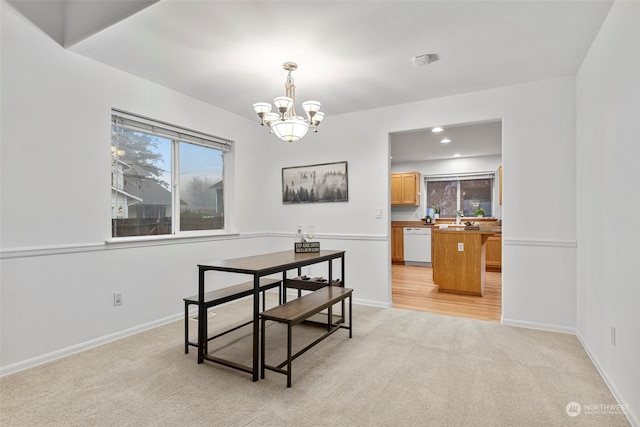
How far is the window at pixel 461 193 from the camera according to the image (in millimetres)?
7543

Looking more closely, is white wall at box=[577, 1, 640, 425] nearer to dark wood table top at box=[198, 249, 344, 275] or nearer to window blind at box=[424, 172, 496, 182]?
dark wood table top at box=[198, 249, 344, 275]

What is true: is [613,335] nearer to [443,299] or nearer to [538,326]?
[538,326]

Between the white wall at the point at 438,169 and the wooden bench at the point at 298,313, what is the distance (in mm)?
5432

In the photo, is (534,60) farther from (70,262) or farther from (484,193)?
(484,193)

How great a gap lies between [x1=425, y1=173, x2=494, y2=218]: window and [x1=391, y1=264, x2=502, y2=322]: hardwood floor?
81.5 inches

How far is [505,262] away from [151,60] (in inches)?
152

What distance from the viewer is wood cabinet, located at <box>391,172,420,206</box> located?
780 cm

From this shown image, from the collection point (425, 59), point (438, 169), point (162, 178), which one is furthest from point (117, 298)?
point (438, 169)

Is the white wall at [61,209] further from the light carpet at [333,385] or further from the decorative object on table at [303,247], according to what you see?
the decorative object on table at [303,247]

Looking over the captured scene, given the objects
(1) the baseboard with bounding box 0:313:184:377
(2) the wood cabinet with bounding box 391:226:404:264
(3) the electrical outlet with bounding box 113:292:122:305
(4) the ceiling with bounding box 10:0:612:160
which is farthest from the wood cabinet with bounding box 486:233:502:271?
(3) the electrical outlet with bounding box 113:292:122:305

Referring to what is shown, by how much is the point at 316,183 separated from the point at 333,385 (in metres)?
2.88

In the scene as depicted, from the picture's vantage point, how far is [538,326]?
329 centimetres

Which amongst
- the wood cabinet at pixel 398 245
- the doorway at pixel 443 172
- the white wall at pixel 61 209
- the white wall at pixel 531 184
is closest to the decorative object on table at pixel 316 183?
the white wall at pixel 531 184

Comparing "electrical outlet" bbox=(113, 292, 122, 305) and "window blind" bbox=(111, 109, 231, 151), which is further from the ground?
"window blind" bbox=(111, 109, 231, 151)
